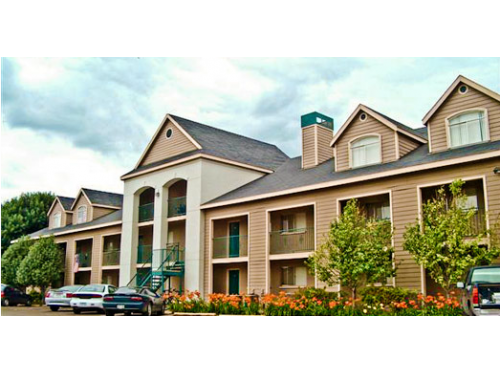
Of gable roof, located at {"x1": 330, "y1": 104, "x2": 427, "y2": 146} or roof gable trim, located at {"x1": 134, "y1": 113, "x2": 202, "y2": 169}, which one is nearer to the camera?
gable roof, located at {"x1": 330, "y1": 104, "x2": 427, "y2": 146}

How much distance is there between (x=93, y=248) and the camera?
38.4 m

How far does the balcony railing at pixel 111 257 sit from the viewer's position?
3649cm

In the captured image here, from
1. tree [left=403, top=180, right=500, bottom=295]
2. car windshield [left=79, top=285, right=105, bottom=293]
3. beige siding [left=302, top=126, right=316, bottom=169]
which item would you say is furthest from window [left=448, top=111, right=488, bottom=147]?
car windshield [left=79, top=285, right=105, bottom=293]

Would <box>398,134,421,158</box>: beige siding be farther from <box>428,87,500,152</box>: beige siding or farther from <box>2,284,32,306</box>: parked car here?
<box>2,284,32,306</box>: parked car

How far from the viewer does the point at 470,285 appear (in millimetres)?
14547

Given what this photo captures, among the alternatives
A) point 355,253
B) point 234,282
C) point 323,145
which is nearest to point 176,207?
point 234,282

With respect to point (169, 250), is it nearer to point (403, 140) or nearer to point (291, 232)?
point (291, 232)

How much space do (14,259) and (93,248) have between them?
7.23 meters

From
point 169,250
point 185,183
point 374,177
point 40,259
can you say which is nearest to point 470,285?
point 374,177

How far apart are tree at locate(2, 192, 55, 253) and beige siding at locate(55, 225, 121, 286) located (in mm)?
13569

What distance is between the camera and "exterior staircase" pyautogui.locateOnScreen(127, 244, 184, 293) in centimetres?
2909

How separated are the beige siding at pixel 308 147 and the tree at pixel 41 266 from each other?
2056 cm

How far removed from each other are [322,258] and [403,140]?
6.04 metres

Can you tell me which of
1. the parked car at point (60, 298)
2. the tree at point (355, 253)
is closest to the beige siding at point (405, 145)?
the tree at point (355, 253)
